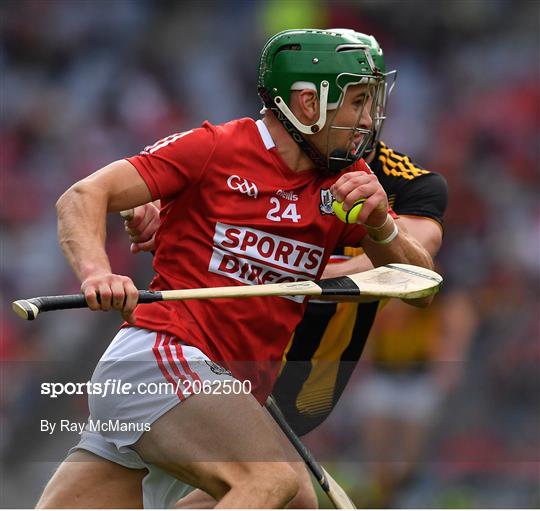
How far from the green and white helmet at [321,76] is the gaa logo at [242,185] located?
23 centimetres

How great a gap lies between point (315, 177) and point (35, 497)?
214cm

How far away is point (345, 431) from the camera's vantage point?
6.09 metres

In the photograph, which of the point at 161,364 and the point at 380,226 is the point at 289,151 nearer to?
the point at 380,226

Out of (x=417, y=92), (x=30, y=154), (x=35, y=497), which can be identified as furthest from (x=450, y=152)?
(x=35, y=497)

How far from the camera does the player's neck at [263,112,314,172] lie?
3.70 m

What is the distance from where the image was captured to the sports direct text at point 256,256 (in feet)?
11.7

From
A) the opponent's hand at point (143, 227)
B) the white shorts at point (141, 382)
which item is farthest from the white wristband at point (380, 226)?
the opponent's hand at point (143, 227)

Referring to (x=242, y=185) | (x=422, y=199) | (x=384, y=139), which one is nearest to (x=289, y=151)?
(x=242, y=185)

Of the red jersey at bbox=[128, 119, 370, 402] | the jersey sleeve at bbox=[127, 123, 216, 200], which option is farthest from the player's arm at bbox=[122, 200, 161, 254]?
the jersey sleeve at bbox=[127, 123, 216, 200]

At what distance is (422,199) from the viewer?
4680 mm

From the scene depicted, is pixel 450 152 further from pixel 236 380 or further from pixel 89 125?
pixel 236 380

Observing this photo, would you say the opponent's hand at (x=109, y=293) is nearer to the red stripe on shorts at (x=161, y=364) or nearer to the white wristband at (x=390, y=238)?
the red stripe on shorts at (x=161, y=364)

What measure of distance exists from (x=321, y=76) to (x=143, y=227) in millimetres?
762

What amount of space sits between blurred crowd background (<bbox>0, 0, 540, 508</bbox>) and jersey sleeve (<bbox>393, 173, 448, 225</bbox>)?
4.94 feet
